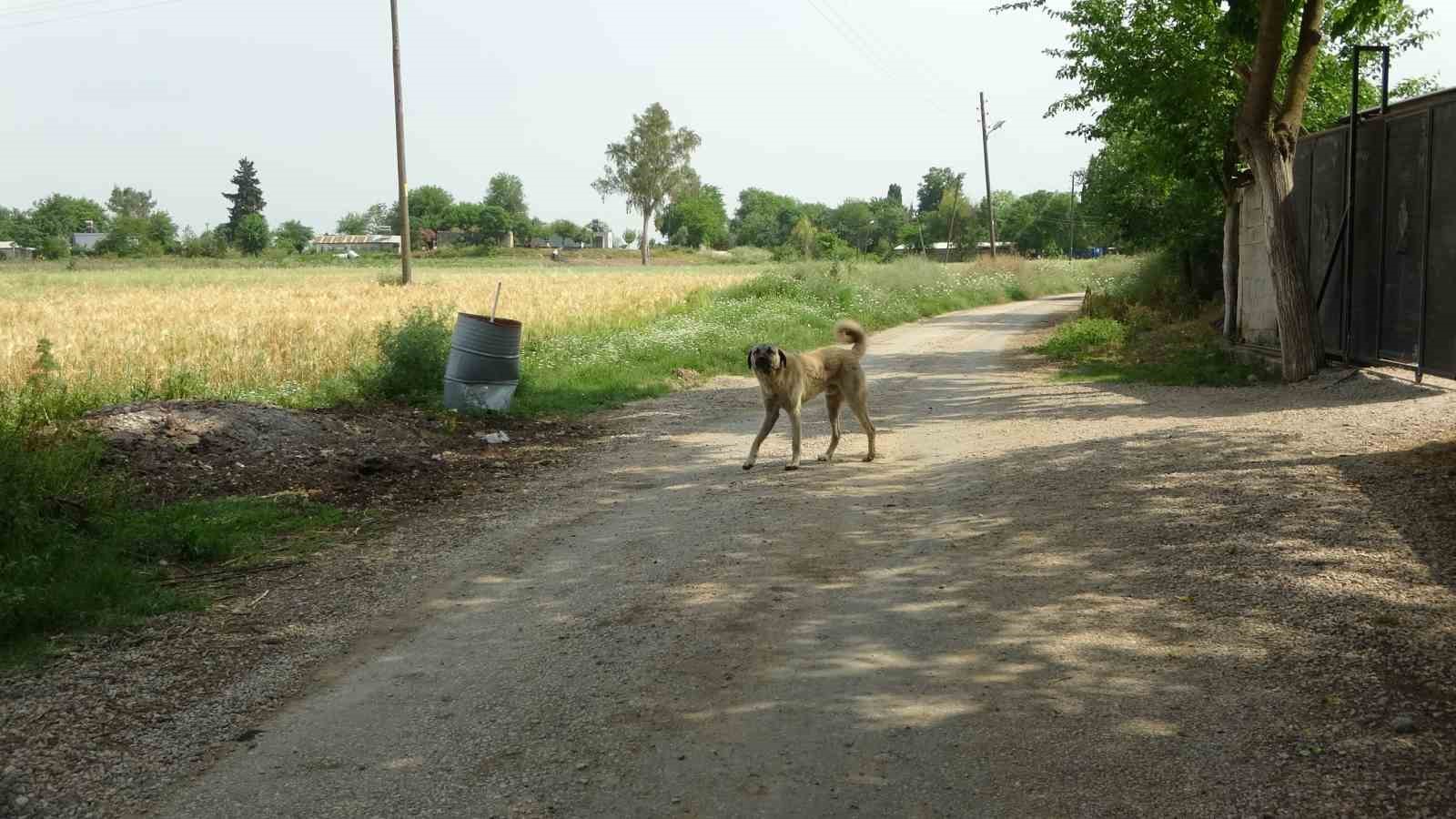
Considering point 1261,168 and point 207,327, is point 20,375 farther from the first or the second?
point 1261,168

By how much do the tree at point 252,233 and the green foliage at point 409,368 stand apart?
109 meters

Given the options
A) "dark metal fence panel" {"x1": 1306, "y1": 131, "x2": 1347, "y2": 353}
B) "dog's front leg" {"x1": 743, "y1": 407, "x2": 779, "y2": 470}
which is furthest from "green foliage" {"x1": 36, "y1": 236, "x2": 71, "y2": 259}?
"dark metal fence panel" {"x1": 1306, "y1": 131, "x2": 1347, "y2": 353}

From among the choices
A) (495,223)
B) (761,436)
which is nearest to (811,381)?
(761,436)

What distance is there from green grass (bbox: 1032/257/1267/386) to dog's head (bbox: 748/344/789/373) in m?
7.83

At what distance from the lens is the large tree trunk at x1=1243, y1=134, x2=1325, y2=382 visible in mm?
13562

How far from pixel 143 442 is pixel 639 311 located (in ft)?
61.4

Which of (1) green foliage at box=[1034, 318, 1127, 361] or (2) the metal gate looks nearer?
(2) the metal gate

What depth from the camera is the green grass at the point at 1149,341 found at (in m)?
15.6

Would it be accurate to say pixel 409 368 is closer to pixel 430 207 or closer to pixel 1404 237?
pixel 1404 237

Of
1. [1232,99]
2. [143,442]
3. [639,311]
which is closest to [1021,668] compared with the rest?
[143,442]

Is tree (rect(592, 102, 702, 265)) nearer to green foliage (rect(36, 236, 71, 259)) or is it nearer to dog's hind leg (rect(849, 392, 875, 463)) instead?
green foliage (rect(36, 236, 71, 259))

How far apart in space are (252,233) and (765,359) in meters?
124

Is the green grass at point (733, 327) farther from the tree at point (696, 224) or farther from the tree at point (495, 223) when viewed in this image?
the tree at point (495, 223)

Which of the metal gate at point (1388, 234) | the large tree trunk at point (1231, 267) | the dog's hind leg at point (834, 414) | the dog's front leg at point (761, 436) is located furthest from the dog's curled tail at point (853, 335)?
the large tree trunk at point (1231, 267)
